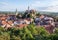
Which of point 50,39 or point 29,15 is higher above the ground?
point 50,39

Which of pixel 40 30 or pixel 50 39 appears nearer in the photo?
pixel 50 39

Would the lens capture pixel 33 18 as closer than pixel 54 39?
No

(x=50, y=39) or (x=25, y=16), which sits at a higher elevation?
(x=50, y=39)

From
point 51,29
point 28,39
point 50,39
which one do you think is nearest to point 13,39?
point 28,39

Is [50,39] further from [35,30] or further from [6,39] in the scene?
[35,30]

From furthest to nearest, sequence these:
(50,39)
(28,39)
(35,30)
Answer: (35,30), (28,39), (50,39)

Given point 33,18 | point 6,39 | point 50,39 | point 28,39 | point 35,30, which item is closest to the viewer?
point 50,39

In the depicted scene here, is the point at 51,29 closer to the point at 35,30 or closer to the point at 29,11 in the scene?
the point at 35,30

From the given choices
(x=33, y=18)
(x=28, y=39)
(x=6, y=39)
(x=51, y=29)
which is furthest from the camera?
(x=33, y=18)

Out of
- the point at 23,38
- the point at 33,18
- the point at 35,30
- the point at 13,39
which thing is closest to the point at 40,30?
the point at 35,30
